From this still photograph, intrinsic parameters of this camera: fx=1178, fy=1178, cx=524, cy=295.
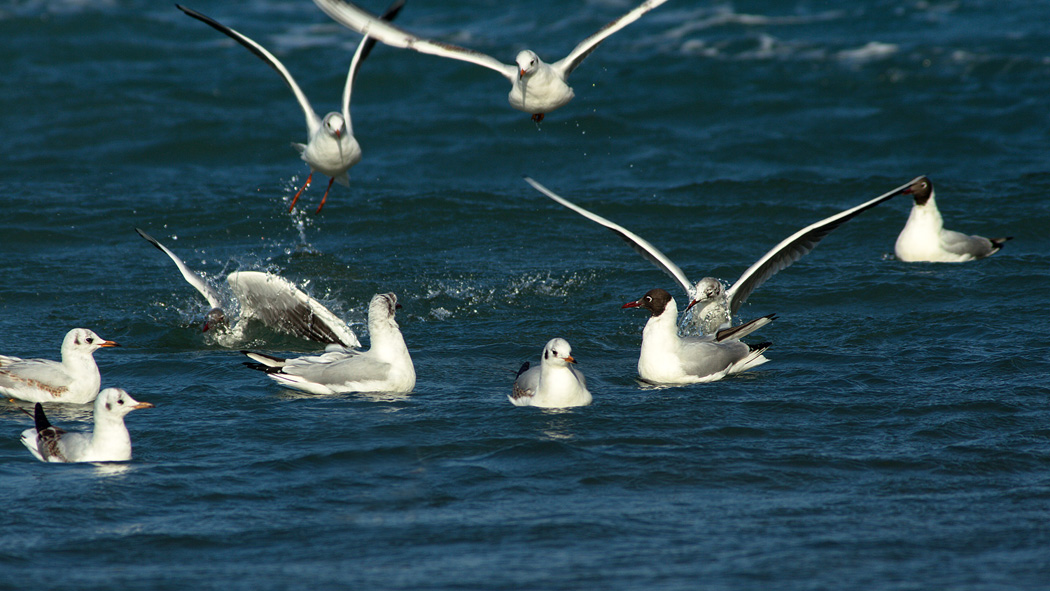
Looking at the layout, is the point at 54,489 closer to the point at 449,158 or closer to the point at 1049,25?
the point at 449,158

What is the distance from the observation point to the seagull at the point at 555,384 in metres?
7.47

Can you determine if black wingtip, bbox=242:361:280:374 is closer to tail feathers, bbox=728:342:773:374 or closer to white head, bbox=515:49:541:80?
tail feathers, bbox=728:342:773:374

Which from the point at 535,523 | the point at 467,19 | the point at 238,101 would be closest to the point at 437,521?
the point at 535,523

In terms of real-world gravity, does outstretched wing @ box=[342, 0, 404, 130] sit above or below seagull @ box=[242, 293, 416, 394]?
above

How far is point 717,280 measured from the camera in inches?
384

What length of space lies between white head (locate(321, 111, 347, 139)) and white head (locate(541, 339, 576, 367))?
4.74 metres

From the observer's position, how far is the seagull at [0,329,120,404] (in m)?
7.94

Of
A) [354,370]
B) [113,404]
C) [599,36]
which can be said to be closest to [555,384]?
[354,370]

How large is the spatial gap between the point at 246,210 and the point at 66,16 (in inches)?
608

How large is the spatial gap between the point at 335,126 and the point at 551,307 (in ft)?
9.14

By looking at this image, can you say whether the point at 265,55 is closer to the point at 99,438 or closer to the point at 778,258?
the point at 778,258

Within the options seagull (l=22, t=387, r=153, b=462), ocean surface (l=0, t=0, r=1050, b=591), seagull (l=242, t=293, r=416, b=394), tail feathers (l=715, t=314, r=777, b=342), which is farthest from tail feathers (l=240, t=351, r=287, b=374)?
tail feathers (l=715, t=314, r=777, b=342)

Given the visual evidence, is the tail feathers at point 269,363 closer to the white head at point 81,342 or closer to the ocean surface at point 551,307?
the ocean surface at point 551,307

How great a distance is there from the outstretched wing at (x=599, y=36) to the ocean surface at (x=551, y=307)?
6.89 ft
